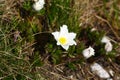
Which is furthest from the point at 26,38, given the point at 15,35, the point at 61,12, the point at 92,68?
the point at 92,68

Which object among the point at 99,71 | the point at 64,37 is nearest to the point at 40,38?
the point at 64,37

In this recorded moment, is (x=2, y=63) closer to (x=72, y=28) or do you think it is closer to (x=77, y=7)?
(x=72, y=28)

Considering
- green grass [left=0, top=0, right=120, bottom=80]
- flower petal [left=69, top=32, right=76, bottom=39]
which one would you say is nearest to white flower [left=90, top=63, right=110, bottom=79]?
green grass [left=0, top=0, right=120, bottom=80]

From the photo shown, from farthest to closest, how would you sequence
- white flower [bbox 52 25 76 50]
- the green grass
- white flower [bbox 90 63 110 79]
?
white flower [bbox 90 63 110 79]
white flower [bbox 52 25 76 50]
the green grass

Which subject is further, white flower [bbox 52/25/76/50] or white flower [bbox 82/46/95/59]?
white flower [bbox 82/46/95/59]

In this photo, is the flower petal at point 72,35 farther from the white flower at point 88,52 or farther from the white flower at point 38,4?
the white flower at point 38,4

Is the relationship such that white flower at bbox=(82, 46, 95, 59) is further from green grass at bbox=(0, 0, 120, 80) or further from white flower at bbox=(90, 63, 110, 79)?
white flower at bbox=(90, 63, 110, 79)

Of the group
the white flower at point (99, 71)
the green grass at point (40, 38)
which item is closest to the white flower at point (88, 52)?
the green grass at point (40, 38)

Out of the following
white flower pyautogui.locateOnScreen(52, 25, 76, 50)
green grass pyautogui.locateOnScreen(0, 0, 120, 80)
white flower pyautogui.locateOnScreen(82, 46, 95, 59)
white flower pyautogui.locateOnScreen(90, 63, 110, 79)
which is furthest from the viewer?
white flower pyautogui.locateOnScreen(90, 63, 110, 79)

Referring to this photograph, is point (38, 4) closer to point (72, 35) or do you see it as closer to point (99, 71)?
point (72, 35)
